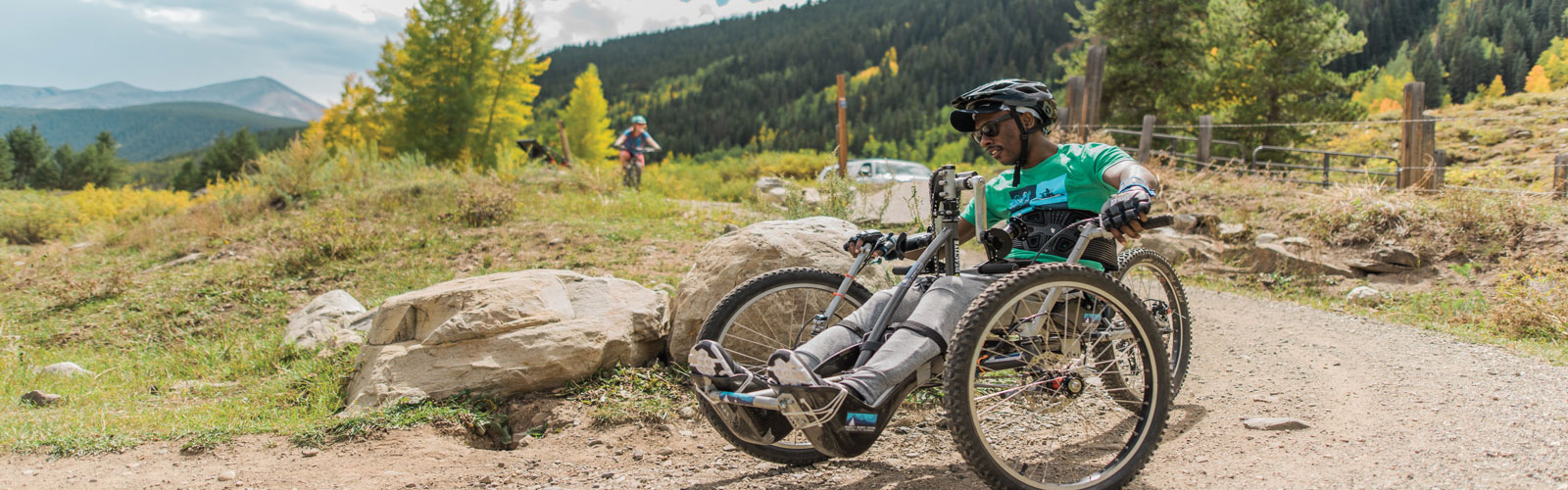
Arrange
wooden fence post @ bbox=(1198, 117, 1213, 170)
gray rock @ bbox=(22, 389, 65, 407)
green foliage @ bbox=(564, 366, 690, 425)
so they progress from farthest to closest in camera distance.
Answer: wooden fence post @ bbox=(1198, 117, 1213, 170), gray rock @ bbox=(22, 389, 65, 407), green foliage @ bbox=(564, 366, 690, 425)

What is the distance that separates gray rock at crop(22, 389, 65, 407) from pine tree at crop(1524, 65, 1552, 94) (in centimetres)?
1614

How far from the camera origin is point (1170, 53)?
81.9 feet

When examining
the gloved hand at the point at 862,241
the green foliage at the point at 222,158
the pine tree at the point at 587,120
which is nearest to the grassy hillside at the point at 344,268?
the gloved hand at the point at 862,241

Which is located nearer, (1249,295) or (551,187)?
(1249,295)

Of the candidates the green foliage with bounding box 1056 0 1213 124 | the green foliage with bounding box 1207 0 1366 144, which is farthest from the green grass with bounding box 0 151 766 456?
the green foliage with bounding box 1207 0 1366 144

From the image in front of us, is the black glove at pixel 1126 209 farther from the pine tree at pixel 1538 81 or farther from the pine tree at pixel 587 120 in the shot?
the pine tree at pixel 587 120

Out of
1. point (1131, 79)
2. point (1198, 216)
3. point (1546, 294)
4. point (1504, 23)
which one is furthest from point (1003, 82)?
point (1131, 79)

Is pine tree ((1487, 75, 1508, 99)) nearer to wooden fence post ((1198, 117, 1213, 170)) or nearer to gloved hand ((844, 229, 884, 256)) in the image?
wooden fence post ((1198, 117, 1213, 170))

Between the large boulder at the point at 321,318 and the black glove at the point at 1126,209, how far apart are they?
16.7ft

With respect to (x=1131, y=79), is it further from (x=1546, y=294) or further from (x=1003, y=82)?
(x=1003, y=82)

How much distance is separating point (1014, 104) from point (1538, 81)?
1325cm

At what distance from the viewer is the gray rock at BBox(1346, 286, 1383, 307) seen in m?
6.39

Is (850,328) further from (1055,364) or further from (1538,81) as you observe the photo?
(1538,81)

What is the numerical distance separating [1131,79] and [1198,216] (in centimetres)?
1859
